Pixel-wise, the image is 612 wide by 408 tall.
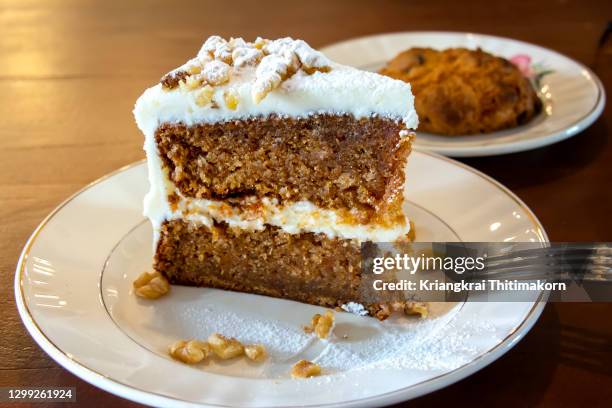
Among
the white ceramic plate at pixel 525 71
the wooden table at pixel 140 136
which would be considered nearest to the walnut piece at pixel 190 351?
the wooden table at pixel 140 136

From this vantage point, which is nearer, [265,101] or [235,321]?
[265,101]

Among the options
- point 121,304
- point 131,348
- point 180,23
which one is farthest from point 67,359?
point 180,23

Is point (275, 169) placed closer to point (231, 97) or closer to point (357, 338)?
point (231, 97)

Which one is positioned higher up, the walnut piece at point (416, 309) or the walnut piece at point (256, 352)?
the walnut piece at point (416, 309)

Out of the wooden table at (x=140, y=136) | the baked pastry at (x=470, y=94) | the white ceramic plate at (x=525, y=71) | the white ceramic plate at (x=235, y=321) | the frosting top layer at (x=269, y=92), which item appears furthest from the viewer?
the baked pastry at (x=470, y=94)

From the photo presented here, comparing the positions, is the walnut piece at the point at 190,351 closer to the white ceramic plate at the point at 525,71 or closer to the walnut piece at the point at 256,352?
the walnut piece at the point at 256,352

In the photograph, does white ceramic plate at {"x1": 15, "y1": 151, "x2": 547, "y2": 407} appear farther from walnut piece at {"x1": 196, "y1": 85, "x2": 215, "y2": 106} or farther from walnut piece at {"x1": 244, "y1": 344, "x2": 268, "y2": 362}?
walnut piece at {"x1": 196, "y1": 85, "x2": 215, "y2": 106}

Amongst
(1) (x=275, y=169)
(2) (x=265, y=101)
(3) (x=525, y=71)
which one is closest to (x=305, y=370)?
(1) (x=275, y=169)
